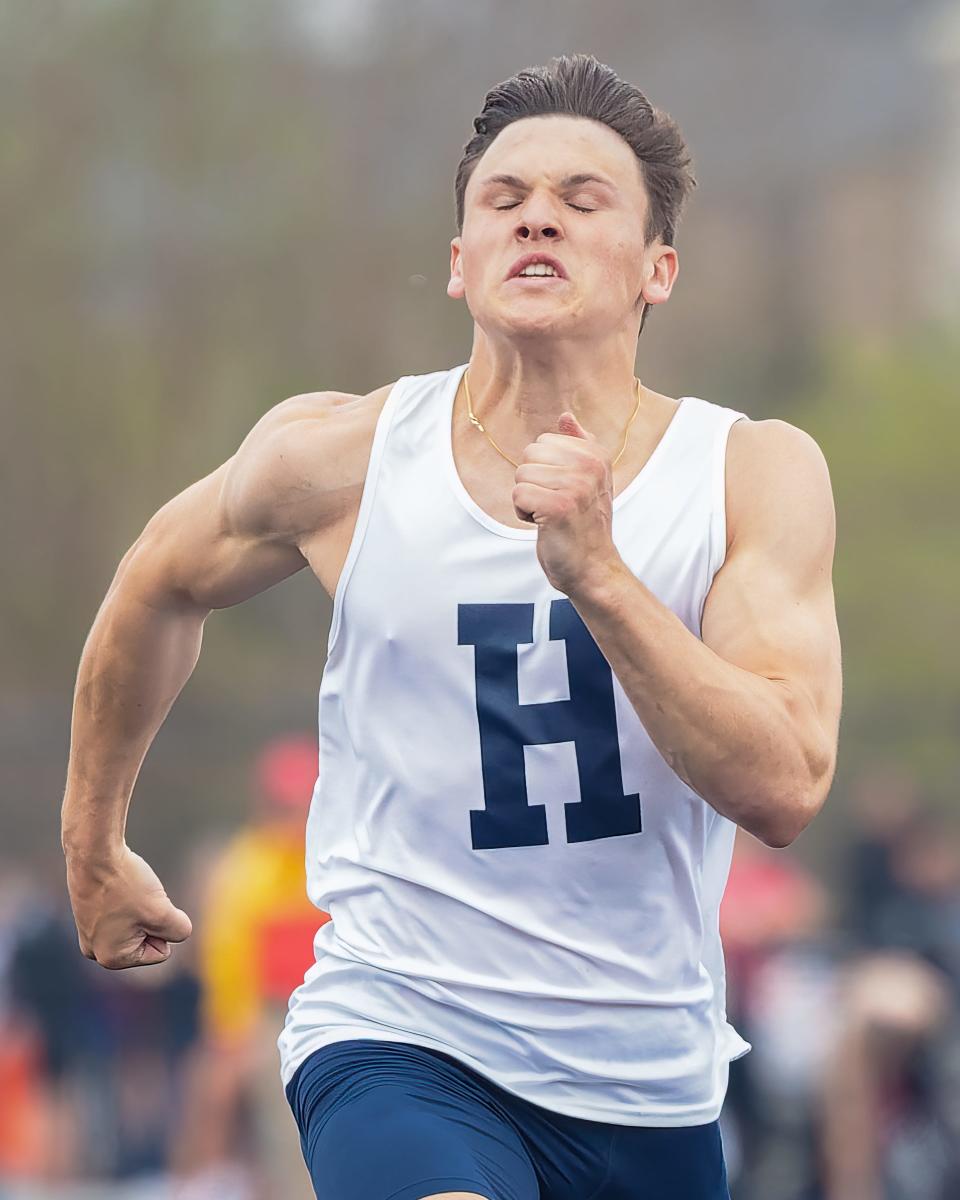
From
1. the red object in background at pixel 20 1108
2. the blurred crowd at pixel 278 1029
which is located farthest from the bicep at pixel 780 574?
the red object in background at pixel 20 1108

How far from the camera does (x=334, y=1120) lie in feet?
9.62

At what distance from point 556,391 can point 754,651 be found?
584mm

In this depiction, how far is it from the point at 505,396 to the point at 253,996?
15.7 feet

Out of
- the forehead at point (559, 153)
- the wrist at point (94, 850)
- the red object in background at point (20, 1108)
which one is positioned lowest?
the red object in background at point (20, 1108)

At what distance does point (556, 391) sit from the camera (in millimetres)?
3182

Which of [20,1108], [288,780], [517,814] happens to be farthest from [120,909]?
[20,1108]

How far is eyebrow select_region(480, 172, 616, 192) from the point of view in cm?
313

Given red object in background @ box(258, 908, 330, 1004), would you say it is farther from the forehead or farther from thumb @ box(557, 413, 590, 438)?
thumb @ box(557, 413, 590, 438)

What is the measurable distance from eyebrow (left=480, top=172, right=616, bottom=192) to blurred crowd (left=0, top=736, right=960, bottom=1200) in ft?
14.9

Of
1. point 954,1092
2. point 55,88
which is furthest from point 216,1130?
point 55,88

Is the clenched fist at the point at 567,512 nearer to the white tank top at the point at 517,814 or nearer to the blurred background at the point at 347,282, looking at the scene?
the white tank top at the point at 517,814

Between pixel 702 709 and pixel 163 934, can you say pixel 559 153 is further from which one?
pixel 163 934

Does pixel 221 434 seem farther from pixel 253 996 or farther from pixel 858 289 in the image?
pixel 253 996

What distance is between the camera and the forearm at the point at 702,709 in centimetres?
266
